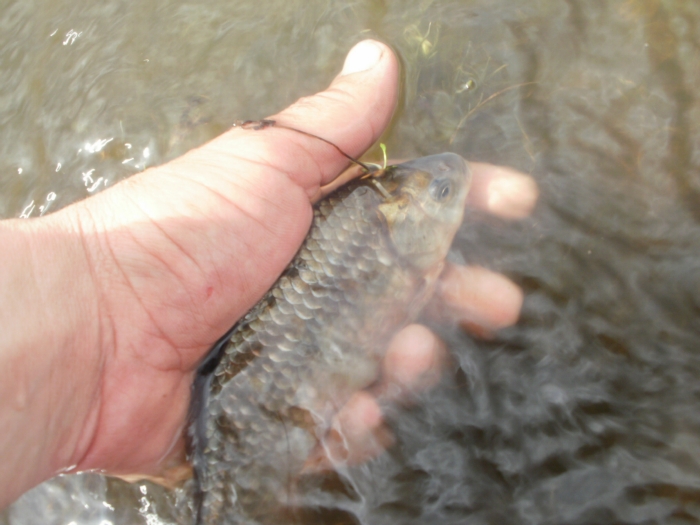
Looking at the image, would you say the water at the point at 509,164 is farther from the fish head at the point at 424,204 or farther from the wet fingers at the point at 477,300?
the fish head at the point at 424,204

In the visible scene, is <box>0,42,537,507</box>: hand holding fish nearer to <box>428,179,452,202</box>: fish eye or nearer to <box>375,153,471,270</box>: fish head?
<box>375,153,471,270</box>: fish head

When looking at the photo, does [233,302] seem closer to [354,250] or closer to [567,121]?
[354,250]

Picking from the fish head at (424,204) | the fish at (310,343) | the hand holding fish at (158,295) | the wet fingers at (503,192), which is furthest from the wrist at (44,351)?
the wet fingers at (503,192)

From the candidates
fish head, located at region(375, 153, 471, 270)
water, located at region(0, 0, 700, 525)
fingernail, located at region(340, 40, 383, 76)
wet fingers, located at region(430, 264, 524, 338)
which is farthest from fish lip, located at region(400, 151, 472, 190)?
fingernail, located at region(340, 40, 383, 76)

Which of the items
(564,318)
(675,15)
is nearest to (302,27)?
(675,15)

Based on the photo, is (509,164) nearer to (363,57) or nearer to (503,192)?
(503,192)

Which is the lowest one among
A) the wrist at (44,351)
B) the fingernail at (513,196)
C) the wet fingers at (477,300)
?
the wet fingers at (477,300)

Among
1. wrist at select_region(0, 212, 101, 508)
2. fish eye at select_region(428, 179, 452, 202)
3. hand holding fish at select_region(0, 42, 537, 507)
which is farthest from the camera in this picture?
fish eye at select_region(428, 179, 452, 202)

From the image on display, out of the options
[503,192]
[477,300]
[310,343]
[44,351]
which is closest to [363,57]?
[503,192]
